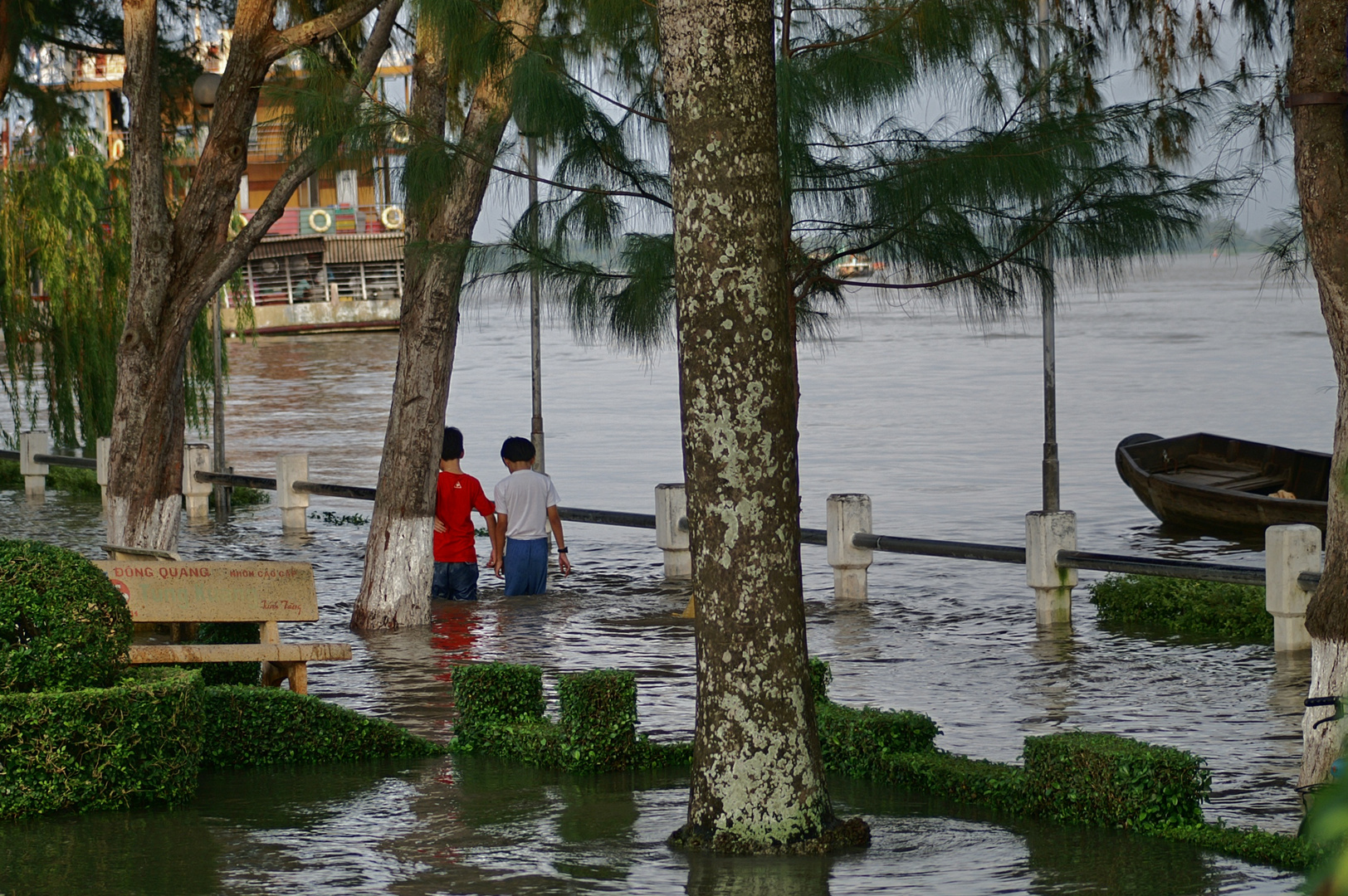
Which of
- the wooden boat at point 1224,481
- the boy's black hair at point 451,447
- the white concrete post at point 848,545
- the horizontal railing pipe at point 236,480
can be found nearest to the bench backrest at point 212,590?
the boy's black hair at point 451,447

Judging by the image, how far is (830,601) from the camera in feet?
46.4

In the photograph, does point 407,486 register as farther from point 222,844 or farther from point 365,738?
point 222,844

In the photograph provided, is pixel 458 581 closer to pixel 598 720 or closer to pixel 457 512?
pixel 457 512

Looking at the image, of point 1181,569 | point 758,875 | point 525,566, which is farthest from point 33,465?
point 758,875

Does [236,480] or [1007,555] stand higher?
[236,480]

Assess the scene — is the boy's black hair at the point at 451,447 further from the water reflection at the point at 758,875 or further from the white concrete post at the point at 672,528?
the water reflection at the point at 758,875

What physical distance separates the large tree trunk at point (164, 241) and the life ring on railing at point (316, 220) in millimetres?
58204

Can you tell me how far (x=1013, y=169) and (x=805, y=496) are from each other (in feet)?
55.9

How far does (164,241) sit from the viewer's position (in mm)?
12391

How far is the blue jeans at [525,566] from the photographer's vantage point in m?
13.7

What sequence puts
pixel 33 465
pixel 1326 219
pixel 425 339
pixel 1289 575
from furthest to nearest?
1. pixel 33 465
2. pixel 425 339
3. pixel 1289 575
4. pixel 1326 219

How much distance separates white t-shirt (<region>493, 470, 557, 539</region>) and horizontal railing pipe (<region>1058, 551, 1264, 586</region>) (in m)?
4.15

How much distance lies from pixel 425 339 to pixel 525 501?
1.79 m

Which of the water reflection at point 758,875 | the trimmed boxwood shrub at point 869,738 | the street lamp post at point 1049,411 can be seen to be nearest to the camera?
the water reflection at point 758,875
